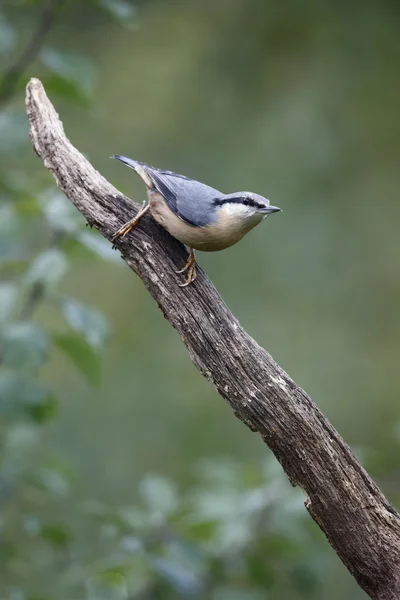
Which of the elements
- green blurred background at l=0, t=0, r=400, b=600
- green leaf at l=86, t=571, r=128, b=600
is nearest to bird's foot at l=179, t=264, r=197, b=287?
green leaf at l=86, t=571, r=128, b=600

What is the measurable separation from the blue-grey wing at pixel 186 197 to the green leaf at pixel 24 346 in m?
0.55

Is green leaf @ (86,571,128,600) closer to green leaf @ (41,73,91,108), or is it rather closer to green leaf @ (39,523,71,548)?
green leaf @ (39,523,71,548)

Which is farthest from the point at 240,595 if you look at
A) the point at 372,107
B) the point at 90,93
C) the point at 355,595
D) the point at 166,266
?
the point at 372,107

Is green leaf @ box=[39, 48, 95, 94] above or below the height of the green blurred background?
below

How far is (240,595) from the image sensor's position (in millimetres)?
2693

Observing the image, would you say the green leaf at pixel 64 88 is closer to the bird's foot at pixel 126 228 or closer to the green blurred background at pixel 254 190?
the bird's foot at pixel 126 228

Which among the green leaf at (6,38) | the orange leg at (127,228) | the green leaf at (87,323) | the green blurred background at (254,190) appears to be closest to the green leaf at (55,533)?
the green leaf at (87,323)

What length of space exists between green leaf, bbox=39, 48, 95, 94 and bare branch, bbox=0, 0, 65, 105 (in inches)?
1.4

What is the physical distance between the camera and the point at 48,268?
245cm

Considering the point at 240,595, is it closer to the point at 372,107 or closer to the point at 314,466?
the point at 314,466

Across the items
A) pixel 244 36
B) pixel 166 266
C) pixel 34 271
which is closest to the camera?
pixel 166 266

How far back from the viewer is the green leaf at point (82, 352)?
2.60 m

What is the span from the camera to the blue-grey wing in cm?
227

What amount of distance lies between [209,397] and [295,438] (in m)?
4.31
